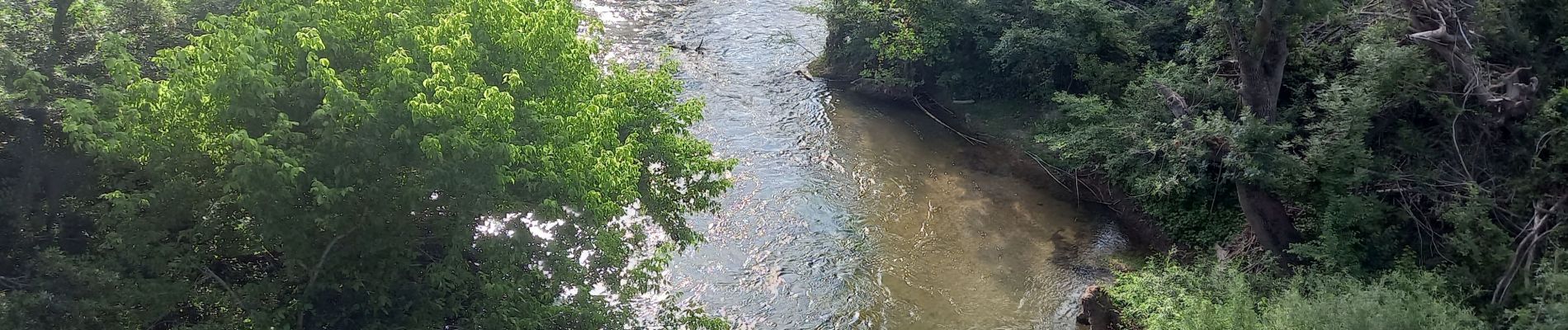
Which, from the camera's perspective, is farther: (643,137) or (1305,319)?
(643,137)

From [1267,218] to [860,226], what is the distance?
8968 millimetres

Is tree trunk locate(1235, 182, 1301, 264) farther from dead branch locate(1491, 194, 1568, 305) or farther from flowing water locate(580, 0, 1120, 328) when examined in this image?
dead branch locate(1491, 194, 1568, 305)

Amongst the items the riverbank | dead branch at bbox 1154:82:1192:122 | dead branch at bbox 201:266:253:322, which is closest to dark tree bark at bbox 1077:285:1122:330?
the riverbank

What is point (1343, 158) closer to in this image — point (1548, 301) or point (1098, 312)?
point (1548, 301)

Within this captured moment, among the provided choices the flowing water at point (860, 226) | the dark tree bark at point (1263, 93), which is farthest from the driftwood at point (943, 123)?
the dark tree bark at point (1263, 93)

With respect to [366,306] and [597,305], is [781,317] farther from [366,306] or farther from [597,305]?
[366,306]

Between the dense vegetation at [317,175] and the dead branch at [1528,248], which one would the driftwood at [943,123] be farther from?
the dense vegetation at [317,175]

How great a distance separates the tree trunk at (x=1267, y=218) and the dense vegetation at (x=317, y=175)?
505 inches

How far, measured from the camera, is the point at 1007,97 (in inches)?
1184

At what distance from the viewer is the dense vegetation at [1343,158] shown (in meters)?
15.3

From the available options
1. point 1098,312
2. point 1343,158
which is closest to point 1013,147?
point 1098,312

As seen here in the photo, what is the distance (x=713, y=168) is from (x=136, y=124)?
27.0 ft

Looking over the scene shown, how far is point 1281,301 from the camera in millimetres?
15789

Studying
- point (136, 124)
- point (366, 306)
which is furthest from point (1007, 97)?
point (136, 124)
